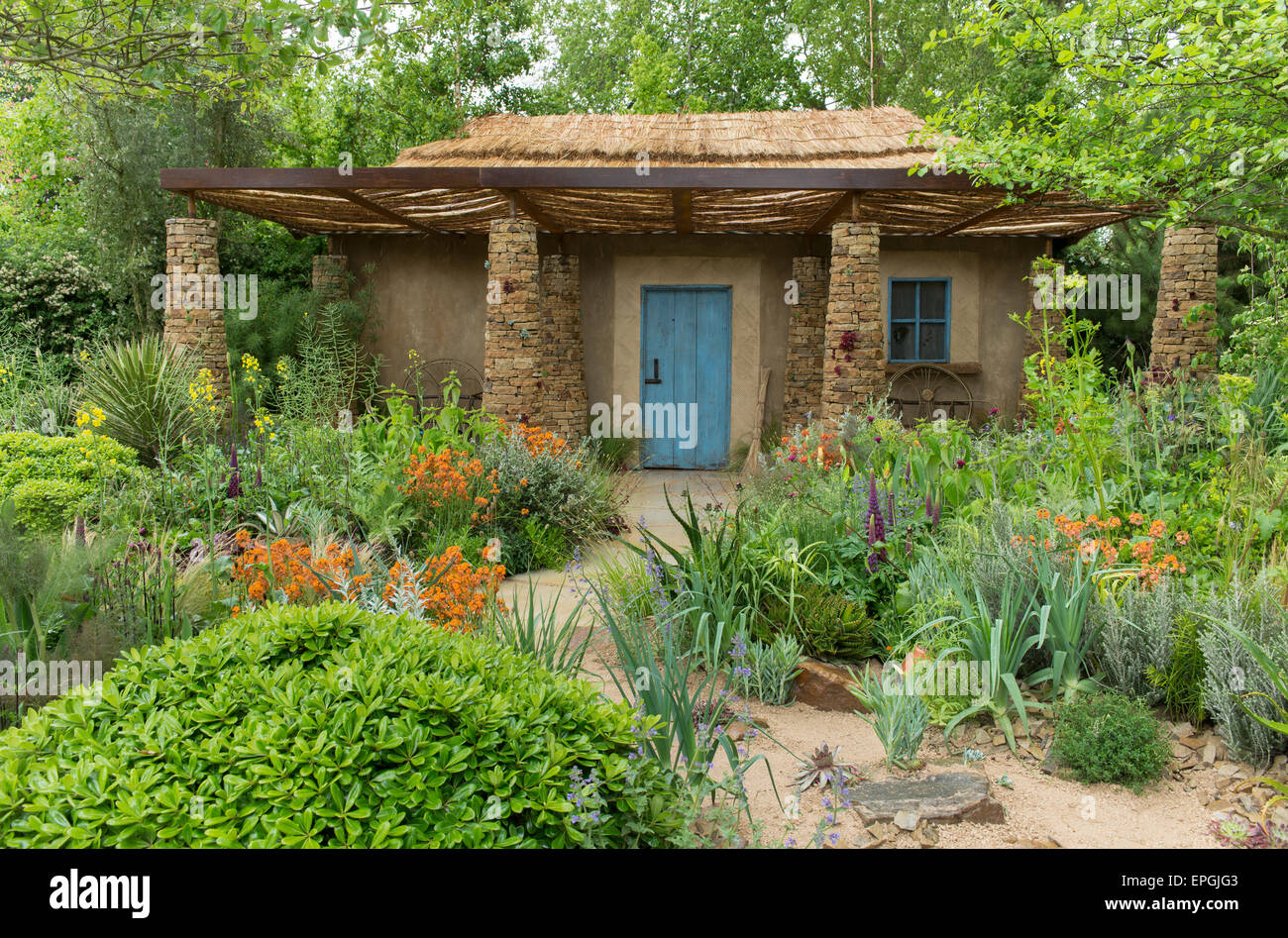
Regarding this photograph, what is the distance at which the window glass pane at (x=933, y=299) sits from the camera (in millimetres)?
10984

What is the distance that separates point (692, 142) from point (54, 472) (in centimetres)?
764

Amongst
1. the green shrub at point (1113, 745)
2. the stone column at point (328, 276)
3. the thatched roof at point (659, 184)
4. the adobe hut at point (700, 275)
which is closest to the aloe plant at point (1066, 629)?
the green shrub at point (1113, 745)

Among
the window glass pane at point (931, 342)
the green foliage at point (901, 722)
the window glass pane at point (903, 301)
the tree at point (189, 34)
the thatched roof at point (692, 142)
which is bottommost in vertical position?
the green foliage at point (901, 722)

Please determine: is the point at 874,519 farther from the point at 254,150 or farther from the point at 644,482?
the point at 254,150

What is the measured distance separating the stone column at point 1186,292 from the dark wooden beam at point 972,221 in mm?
1598

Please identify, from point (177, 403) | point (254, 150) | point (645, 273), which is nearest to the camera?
point (177, 403)

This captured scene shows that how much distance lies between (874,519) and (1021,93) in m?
12.3

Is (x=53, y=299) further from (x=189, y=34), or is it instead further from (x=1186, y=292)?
(x=1186, y=292)

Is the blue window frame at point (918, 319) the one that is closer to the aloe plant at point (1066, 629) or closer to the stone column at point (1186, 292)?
the stone column at point (1186, 292)

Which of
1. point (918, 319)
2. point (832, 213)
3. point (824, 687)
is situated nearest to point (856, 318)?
point (832, 213)

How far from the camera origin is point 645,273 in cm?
1106

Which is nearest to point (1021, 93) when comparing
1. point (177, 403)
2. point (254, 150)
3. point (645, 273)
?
point (645, 273)

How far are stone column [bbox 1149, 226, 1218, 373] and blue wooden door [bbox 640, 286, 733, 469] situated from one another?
15.7 ft

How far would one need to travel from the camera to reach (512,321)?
8297 millimetres
